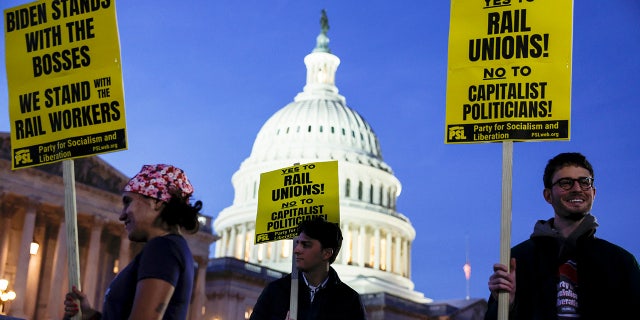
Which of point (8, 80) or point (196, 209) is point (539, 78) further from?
point (8, 80)

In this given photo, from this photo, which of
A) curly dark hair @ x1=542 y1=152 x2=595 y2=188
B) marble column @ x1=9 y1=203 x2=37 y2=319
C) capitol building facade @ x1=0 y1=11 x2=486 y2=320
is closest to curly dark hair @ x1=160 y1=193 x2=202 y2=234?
curly dark hair @ x1=542 y1=152 x2=595 y2=188

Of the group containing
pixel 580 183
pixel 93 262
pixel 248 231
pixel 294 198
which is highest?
pixel 248 231

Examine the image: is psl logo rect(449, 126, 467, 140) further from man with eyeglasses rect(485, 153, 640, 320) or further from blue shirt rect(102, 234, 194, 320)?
blue shirt rect(102, 234, 194, 320)

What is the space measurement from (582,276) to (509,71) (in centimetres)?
166

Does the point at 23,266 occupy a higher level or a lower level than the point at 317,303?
higher

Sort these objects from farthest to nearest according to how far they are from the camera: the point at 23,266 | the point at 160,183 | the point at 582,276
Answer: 1. the point at 23,266
2. the point at 582,276
3. the point at 160,183

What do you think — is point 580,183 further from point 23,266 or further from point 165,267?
point 23,266

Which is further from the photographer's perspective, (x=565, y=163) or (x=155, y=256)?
(x=565, y=163)

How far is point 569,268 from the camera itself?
6.64 meters

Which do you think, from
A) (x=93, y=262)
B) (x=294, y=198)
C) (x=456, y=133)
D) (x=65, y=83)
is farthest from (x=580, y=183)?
(x=93, y=262)

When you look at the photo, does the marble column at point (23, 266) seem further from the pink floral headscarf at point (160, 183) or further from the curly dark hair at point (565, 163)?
the curly dark hair at point (565, 163)

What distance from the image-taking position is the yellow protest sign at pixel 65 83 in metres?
7.71

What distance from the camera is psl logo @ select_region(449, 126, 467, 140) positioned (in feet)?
23.8

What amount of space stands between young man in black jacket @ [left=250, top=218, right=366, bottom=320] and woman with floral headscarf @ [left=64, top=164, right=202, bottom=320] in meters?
2.35
